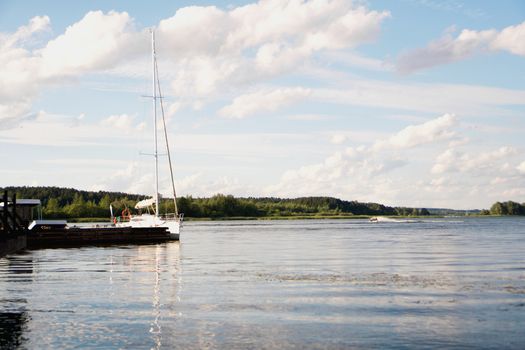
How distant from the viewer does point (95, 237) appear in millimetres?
86000

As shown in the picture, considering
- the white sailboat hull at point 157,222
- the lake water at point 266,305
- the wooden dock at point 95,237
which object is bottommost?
the lake water at point 266,305

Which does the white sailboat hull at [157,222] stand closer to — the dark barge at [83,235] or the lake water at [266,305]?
the dark barge at [83,235]

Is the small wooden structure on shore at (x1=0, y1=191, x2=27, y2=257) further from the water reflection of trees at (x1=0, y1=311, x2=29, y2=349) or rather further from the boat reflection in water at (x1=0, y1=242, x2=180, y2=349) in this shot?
the water reflection of trees at (x1=0, y1=311, x2=29, y2=349)

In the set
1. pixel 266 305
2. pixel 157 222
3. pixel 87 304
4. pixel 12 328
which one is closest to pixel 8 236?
pixel 87 304

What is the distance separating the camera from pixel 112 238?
87562mm

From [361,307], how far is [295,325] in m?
4.91

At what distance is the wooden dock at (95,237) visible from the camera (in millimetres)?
82125

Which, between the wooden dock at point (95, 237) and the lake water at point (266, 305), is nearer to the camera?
the lake water at point (266, 305)

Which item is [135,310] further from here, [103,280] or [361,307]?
[103,280]

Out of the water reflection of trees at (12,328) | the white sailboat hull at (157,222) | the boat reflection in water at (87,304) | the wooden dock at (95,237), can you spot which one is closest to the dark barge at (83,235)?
the wooden dock at (95,237)

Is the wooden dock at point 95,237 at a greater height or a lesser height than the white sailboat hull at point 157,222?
lesser

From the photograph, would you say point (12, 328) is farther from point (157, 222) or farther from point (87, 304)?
point (157, 222)

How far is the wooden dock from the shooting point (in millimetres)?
82125

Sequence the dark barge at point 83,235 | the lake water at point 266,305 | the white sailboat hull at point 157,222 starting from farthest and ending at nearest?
the white sailboat hull at point 157,222, the dark barge at point 83,235, the lake water at point 266,305
